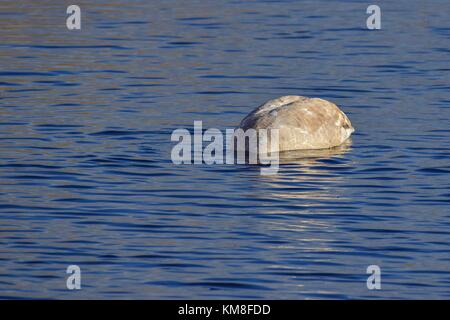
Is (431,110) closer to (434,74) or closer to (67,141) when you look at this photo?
(434,74)

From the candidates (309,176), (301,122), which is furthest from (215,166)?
(301,122)

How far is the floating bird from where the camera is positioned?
47.4 ft

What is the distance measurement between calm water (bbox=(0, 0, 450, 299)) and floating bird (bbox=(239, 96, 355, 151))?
32 cm

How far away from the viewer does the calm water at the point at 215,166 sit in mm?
10508

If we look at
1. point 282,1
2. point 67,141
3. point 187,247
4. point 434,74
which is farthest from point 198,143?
point 282,1

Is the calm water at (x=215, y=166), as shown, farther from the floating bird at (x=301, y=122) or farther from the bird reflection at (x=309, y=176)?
the floating bird at (x=301, y=122)

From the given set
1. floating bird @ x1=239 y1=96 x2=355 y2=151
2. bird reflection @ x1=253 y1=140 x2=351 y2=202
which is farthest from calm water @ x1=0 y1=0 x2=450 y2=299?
floating bird @ x1=239 y1=96 x2=355 y2=151

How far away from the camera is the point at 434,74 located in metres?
18.8

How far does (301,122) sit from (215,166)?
48.0 inches

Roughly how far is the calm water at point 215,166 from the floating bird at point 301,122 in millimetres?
320

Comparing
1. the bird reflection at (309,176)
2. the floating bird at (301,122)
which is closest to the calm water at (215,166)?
the bird reflection at (309,176)

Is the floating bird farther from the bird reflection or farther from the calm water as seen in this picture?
the calm water
